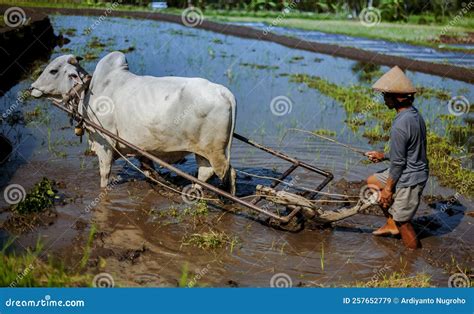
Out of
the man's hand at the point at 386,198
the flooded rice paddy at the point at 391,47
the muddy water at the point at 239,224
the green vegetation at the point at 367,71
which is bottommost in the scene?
the muddy water at the point at 239,224

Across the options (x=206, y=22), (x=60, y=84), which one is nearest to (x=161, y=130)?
(x=60, y=84)

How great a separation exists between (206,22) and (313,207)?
2046 centimetres

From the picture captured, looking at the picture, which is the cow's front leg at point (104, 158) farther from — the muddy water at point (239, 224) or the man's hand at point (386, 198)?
the man's hand at point (386, 198)

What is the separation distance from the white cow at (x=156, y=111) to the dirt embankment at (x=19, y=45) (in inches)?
182

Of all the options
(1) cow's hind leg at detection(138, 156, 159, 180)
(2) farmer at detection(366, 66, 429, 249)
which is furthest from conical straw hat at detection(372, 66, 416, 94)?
(1) cow's hind leg at detection(138, 156, 159, 180)

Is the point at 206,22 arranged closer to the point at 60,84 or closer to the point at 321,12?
the point at 321,12

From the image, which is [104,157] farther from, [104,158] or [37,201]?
[37,201]

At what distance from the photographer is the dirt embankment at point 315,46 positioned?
13.5 meters

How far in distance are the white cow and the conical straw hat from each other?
4.06 ft

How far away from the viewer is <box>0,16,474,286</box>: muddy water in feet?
14.1

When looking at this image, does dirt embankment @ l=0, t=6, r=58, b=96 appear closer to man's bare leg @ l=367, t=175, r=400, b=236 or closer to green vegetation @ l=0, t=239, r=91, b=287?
green vegetation @ l=0, t=239, r=91, b=287

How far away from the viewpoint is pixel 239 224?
518 centimetres

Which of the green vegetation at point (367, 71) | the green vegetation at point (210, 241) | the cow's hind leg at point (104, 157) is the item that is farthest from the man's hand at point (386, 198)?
the green vegetation at point (367, 71)

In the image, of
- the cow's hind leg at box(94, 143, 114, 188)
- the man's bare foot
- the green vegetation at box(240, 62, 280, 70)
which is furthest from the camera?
the green vegetation at box(240, 62, 280, 70)
